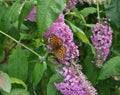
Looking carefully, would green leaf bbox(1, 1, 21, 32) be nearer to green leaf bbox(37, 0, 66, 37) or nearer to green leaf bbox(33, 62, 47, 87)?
green leaf bbox(33, 62, 47, 87)

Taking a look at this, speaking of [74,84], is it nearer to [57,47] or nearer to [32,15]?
[57,47]

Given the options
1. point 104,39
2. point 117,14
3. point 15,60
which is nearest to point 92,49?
point 104,39

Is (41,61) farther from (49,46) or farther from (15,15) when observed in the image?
(15,15)

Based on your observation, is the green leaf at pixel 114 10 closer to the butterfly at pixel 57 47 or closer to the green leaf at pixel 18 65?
the butterfly at pixel 57 47

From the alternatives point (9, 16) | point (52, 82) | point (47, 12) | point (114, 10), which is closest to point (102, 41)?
point (114, 10)

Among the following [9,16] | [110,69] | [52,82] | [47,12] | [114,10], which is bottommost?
[110,69]

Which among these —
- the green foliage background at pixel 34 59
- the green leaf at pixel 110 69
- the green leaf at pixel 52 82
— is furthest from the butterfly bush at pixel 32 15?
the green leaf at pixel 110 69
